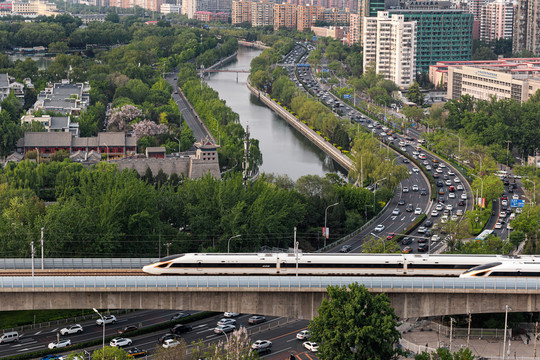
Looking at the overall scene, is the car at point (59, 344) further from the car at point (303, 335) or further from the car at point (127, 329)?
the car at point (303, 335)

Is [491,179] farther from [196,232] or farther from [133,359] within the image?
[133,359]

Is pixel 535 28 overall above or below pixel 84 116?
above

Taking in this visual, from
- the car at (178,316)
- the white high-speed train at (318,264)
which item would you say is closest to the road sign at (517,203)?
the white high-speed train at (318,264)

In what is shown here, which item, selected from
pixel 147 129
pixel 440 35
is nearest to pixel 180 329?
pixel 147 129

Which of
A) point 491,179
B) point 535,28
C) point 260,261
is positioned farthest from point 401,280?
point 535,28

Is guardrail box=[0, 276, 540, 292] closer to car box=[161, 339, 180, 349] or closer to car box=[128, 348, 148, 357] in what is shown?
car box=[161, 339, 180, 349]

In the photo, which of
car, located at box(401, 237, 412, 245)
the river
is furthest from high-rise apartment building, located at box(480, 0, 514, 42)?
car, located at box(401, 237, 412, 245)
